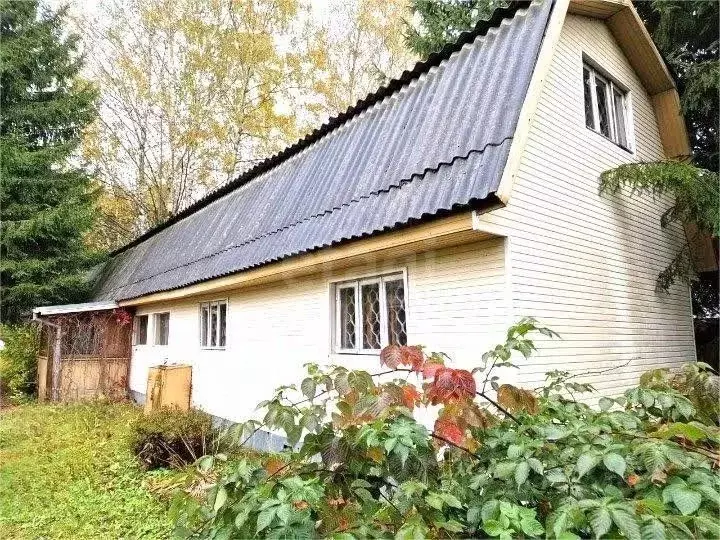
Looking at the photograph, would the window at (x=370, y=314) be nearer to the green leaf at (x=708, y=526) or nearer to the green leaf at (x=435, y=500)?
the green leaf at (x=435, y=500)

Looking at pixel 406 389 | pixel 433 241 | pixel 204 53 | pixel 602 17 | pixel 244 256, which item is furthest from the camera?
pixel 204 53

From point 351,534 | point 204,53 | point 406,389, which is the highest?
point 204,53

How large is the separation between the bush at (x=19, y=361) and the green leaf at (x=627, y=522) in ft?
47.8

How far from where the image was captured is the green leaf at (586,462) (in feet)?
6.02

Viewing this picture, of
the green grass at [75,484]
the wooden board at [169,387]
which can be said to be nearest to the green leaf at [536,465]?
the green grass at [75,484]

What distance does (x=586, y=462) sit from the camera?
73.5 inches

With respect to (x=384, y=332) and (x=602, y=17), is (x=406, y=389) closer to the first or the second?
(x=384, y=332)

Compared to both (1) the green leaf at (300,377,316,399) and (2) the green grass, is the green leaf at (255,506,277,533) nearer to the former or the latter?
(1) the green leaf at (300,377,316,399)

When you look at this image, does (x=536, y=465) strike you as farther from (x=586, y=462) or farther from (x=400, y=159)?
(x=400, y=159)

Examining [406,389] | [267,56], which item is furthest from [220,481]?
[267,56]

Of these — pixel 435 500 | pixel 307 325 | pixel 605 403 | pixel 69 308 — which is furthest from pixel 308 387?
pixel 69 308

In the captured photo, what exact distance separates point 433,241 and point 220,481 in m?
3.25

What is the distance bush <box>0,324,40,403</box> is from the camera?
1231cm

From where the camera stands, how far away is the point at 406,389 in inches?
94.1
